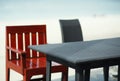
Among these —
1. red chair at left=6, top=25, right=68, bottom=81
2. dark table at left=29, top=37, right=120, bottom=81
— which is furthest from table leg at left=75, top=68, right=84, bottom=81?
red chair at left=6, top=25, right=68, bottom=81

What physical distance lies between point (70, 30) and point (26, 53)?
589mm

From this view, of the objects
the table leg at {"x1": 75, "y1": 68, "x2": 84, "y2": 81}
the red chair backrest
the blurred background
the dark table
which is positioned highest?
the blurred background

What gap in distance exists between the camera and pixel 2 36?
4715 mm

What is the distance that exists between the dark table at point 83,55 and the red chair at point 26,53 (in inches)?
9.8

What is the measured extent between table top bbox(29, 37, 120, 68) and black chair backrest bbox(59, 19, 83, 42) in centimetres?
55

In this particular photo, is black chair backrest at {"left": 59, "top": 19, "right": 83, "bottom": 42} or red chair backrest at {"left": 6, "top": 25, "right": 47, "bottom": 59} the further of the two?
black chair backrest at {"left": 59, "top": 19, "right": 83, "bottom": 42}

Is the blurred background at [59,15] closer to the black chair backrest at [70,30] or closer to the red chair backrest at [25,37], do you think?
the red chair backrest at [25,37]

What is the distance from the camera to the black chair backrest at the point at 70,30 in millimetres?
3109

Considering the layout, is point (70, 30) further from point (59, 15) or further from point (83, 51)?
point (59, 15)

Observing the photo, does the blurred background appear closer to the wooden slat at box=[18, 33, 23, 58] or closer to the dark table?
the wooden slat at box=[18, 33, 23, 58]

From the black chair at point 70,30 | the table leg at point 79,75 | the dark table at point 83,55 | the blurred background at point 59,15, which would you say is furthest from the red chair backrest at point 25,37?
the table leg at point 79,75

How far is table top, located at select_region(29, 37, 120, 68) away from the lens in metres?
1.93

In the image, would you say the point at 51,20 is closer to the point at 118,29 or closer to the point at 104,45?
the point at 118,29

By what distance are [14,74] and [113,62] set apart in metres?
2.10
